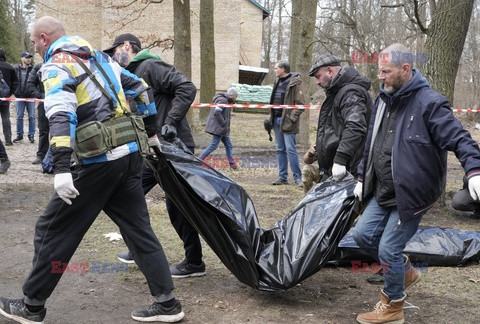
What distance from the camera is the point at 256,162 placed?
462 inches

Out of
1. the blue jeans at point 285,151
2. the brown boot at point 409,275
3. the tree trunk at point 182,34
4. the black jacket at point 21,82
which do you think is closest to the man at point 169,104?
the brown boot at point 409,275

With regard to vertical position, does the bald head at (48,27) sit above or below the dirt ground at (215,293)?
above

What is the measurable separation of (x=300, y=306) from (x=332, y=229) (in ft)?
1.98

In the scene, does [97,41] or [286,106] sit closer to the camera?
[286,106]

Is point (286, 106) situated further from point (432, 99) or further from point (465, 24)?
point (432, 99)

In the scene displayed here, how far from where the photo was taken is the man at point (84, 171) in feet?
10.2

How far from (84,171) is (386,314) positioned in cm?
216

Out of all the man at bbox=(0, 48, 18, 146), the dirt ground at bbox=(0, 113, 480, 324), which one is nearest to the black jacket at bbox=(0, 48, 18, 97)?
the man at bbox=(0, 48, 18, 146)

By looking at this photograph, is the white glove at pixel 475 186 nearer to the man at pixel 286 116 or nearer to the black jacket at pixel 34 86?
the man at pixel 286 116

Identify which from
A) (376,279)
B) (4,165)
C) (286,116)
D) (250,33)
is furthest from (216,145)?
(250,33)

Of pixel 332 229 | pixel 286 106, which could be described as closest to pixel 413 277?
pixel 332 229

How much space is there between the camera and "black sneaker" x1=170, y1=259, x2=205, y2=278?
4488mm

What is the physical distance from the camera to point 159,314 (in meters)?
3.61

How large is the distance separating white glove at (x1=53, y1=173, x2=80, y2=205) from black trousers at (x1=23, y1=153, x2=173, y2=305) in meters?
0.20
